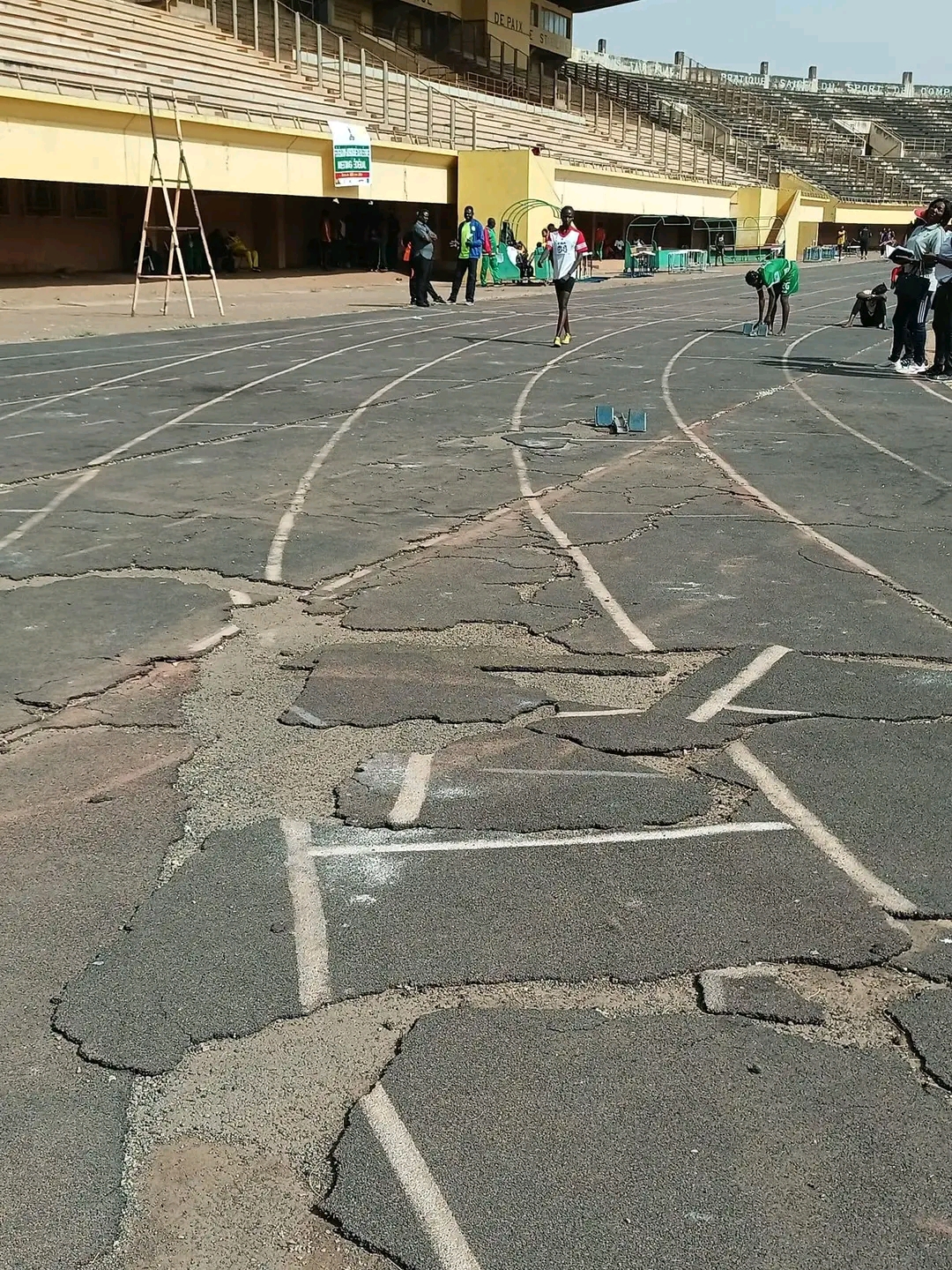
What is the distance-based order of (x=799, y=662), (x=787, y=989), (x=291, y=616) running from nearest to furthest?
(x=787, y=989) → (x=799, y=662) → (x=291, y=616)

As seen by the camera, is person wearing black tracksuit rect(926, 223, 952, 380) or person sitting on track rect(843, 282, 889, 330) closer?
person wearing black tracksuit rect(926, 223, 952, 380)

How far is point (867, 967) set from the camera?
3.72 meters

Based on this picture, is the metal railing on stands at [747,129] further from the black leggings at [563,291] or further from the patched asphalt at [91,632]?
the patched asphalt at [91,632]

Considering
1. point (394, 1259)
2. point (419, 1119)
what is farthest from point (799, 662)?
point (394, 1259)

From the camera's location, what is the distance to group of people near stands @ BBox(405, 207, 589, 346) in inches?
764

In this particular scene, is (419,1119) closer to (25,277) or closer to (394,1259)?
(394,1259)

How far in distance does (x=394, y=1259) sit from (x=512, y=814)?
2.14 metres

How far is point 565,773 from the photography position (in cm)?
501

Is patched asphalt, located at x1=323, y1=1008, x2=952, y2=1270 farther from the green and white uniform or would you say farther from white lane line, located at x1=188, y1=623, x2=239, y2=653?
the green and white uniform

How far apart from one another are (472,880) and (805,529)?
5639mm

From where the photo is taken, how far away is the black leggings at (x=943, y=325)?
56.0 feet

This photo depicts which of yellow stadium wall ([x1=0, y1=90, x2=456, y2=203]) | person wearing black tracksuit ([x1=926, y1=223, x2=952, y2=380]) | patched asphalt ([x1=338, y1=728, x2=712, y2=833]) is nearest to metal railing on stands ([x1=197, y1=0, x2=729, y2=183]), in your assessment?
yellow stadium wall ([x1=0, y1=90, x2=456, y2=203])

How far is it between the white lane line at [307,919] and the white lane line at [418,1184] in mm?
488

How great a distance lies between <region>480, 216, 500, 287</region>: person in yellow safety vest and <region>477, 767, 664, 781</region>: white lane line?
34884 mm
